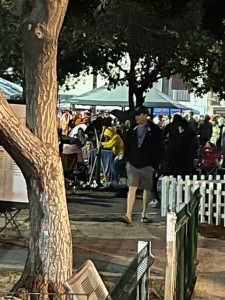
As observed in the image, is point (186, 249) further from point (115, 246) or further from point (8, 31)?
point (8, 31)

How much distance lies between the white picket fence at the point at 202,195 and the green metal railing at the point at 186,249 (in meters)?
4.14

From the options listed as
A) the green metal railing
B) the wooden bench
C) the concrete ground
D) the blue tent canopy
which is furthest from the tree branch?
the blue tent canopy

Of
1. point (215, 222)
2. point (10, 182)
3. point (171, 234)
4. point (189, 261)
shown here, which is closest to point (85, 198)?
point (215, 222)

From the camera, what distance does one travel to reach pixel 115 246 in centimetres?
943

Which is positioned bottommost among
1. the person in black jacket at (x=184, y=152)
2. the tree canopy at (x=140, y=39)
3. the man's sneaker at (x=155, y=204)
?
the man's sneaker at (x=155, y=204)

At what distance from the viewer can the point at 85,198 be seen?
47.9 feet

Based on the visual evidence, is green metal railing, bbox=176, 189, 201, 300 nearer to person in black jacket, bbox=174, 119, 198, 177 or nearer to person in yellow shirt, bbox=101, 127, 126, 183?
person in black jacket, bbox=174, 119, 198, 177

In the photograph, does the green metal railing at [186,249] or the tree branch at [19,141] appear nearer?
the green metal railing at [186,249]

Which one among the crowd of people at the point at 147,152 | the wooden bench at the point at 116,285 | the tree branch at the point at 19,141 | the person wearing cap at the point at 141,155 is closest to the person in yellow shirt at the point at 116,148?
the crowd of people at the point at 147,152

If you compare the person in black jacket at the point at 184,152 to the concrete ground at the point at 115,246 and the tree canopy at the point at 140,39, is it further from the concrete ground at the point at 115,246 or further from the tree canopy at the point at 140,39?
the tree canopy at the point at 140,39

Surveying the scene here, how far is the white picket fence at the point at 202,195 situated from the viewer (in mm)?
11602

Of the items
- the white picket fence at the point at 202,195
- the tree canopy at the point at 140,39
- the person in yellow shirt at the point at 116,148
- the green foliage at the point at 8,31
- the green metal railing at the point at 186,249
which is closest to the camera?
the green metal railing at the point at 186,249

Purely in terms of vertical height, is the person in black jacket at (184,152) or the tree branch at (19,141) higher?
the tree branch at (19,141)

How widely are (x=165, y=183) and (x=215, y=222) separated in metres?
1.08
